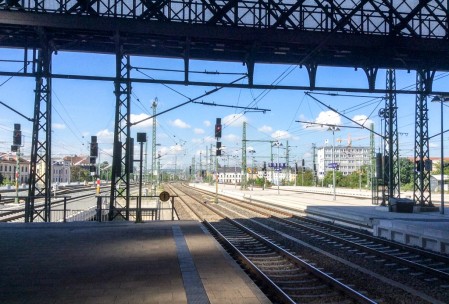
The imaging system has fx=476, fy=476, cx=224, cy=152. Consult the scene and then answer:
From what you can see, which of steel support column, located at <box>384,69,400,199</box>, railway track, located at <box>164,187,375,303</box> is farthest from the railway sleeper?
steel support column, located at <box>384,69,400,199</box>

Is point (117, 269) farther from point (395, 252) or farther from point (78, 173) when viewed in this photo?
point (78, 173)

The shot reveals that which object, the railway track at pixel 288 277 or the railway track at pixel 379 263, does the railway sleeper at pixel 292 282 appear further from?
the railway track at pixel 379 263

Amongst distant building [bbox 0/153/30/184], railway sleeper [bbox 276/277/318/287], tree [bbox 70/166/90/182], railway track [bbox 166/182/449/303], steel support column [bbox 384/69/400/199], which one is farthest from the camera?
tree [bbox 70/166/90/182]

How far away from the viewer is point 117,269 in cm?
980

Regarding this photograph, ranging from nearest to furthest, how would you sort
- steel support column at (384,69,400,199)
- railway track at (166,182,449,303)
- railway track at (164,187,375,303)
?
railway track at (164,187,375,303), railway track at (166,182,449,303), steel support column at (384,69,400,199)

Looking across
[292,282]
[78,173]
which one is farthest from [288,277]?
[78,173]

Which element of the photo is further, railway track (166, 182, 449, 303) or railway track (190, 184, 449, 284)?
railway track (190, 184, 449, 284)

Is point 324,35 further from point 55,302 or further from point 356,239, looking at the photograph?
point 55,302

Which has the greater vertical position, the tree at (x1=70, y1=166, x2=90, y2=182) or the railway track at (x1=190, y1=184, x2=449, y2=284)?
the tree at (x1=70, y1=166, x2=90, y2=182)

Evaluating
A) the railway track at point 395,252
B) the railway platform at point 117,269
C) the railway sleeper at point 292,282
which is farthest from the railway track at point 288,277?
the railway track at point 395,252

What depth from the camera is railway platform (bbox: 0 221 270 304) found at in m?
7.59

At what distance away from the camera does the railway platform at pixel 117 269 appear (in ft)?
24.9

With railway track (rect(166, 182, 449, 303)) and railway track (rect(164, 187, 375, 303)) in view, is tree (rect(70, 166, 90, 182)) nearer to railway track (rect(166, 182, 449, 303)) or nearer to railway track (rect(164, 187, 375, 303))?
railway track (rect(166, 182, 449, 303))

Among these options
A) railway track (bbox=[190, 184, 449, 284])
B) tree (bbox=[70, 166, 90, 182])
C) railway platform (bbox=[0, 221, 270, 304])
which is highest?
tree (bbox=[70, 166, 90, 182])
